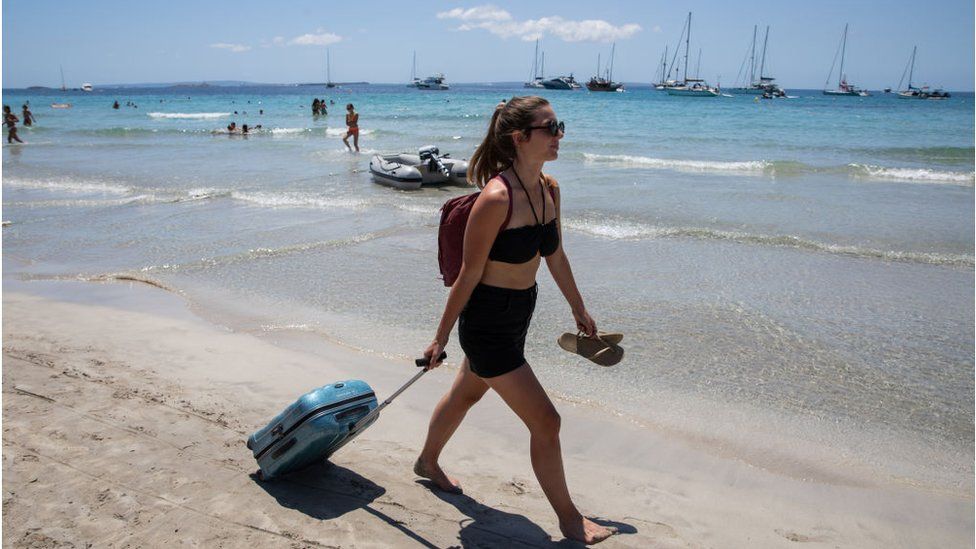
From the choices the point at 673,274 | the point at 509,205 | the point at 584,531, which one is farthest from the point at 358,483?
the point at 673,274

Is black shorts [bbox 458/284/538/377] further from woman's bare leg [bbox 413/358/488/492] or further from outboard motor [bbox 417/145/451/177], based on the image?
outboard motor [bbox 417/145/451/177]

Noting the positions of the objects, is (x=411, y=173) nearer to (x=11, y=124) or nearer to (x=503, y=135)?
(x=503, y=135)

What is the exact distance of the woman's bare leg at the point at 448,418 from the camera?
129 inches

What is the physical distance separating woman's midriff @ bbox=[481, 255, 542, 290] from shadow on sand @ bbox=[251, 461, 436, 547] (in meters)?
1.13

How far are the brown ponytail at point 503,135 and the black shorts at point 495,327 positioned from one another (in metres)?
0.50

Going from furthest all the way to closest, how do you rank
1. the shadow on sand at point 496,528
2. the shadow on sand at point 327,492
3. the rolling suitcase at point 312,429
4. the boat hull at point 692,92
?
the boat hull at point 692,92
the rolling suitcase at point 312,429
the shadow on sand at point 327,492
the shadow on sand at point 496,528

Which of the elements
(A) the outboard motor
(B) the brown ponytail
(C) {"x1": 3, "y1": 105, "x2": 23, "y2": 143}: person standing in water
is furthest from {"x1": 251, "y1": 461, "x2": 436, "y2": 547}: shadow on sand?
(C) {"x1": 3, "y1": 105, "x2": 23, "y2": 143}: person standing in water

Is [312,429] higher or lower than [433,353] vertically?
lower

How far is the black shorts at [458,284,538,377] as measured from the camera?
2863mm

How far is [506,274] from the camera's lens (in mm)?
A: 2855

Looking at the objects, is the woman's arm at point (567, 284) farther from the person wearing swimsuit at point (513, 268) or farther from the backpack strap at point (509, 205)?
the backpack strap at point (509, 205)

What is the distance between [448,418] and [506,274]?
2.96 feet

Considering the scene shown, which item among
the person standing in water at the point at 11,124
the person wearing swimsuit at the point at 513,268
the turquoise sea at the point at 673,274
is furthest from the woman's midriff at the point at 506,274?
the person standing in water at the point at 11,124

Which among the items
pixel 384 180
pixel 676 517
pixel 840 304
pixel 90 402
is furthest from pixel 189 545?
pixel 384 180
